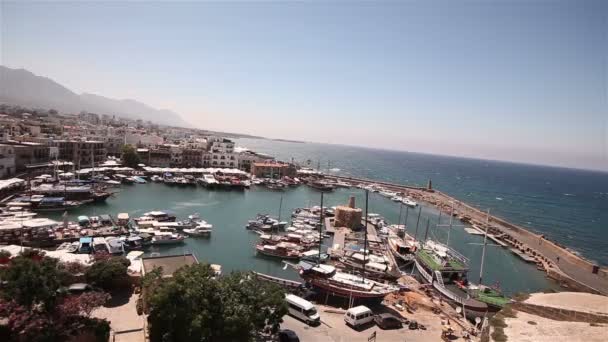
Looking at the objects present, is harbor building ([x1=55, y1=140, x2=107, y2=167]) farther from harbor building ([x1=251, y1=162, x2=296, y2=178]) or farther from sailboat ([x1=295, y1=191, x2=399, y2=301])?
sailboat ([x1=295, y1=191, x2=399, y2=301])

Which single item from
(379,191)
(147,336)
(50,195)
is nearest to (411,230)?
(379,191)

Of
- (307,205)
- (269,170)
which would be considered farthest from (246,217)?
(269,170)

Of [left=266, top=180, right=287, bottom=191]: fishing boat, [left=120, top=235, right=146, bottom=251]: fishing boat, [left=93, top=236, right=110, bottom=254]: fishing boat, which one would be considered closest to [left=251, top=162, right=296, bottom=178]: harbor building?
[left=266, top=180, right=287, bottom=191]: fishing boat

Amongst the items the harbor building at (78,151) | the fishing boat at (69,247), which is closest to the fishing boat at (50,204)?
the fishing boat at (69,247)

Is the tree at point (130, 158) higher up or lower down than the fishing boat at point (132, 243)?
higher up

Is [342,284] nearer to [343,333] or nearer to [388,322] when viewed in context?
[388,322]

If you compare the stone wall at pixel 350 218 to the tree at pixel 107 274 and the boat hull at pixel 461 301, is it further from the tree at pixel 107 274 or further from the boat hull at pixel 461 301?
the tree at pixel 107 274

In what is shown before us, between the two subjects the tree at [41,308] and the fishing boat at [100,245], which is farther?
the fishing boat at [100,245]
